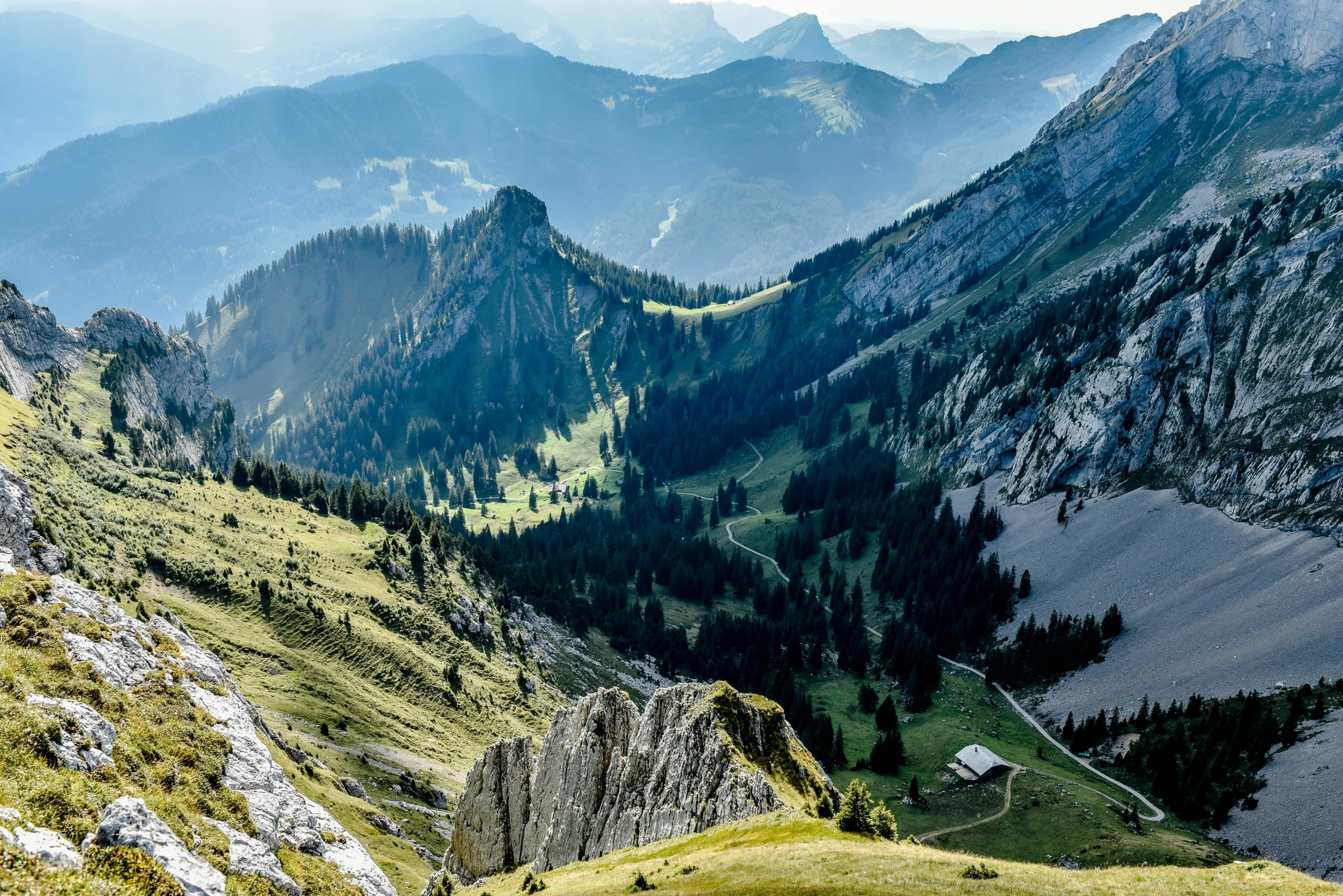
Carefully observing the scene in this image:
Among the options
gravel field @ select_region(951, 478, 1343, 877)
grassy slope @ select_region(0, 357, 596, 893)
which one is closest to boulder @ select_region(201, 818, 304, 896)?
grassy slope @ select_region(0, 357, 596, 893)

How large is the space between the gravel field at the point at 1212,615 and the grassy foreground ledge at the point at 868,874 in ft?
193

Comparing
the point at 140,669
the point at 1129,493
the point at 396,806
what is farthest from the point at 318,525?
the point at 1129,493

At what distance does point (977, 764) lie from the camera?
103 metres

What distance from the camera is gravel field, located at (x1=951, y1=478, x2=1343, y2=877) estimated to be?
3310 inches

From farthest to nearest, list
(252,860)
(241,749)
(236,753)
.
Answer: (241,749)
(236,753)
(252,860)

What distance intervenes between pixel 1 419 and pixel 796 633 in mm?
147009

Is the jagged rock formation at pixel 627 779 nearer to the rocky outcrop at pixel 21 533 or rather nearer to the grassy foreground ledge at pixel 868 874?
the grassy foreground ledge at pixel 868 874

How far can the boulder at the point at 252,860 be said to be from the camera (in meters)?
36.2

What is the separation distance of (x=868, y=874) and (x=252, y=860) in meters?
29.2

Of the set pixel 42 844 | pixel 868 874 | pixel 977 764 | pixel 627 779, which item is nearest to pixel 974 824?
pixel 977 764

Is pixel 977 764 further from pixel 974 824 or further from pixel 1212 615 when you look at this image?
pixel 1212 615

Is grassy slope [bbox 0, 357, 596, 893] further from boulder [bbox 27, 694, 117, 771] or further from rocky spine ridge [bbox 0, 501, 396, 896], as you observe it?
boulder [bbox 27, 694, 117, 771]

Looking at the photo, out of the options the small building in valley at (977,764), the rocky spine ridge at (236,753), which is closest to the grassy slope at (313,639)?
the rocky spine ridge at (236,753)

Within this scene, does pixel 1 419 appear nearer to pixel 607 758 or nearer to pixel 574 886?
pixel 607 758
